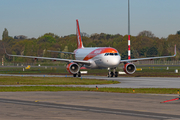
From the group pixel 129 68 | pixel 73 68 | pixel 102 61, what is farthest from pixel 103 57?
pixel 73 68

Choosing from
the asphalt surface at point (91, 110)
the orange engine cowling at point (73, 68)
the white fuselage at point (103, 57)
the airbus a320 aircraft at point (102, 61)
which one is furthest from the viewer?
the orange engine cowling at point (73, 68)

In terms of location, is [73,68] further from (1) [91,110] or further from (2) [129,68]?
(1) [91,110]

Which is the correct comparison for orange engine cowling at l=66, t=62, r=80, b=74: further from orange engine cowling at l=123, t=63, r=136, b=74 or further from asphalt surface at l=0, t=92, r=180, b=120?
asphalt surface at l=0, t=92, r=180, b=120

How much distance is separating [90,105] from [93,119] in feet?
17.1

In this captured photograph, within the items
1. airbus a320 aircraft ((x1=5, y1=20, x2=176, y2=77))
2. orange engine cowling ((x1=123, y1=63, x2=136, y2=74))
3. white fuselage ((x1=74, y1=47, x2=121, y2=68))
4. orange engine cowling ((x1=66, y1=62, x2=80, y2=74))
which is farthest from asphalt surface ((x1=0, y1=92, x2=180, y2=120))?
orange engine cowling ((x1=123, y1=63, x2=136, y2=74))

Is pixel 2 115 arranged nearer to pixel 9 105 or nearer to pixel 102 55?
pixel 9 105

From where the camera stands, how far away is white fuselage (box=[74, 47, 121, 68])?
56.4 meters

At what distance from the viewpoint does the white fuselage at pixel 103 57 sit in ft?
185

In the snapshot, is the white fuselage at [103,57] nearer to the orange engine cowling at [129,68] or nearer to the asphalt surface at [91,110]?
the orange engine cowling at [129,68]

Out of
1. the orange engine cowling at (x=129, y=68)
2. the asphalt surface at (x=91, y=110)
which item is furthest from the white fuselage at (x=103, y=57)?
the asphalt surface at (x=91, y=110)

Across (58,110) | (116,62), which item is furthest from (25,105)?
(116,62)

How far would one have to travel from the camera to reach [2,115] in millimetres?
16844

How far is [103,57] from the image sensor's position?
2264 inches

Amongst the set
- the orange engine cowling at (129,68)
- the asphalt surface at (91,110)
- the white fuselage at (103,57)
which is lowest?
the asphalt surface at (91,110)
